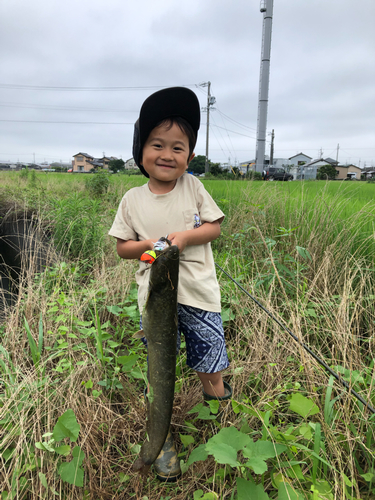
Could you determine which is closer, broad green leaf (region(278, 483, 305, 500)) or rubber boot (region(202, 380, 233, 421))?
broad green leaf (region(278, 483, 305, 500))

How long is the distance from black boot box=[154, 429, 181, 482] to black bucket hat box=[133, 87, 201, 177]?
1.70m

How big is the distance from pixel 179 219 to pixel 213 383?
983 mm

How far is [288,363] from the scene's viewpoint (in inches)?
90.7

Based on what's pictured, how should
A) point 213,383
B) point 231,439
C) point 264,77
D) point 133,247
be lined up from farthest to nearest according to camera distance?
point 264,77 → point 213,383 → point 133,247 → point 231,439

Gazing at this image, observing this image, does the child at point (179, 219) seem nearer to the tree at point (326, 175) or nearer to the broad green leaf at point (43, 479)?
the broad green leaf at point (43, 479)

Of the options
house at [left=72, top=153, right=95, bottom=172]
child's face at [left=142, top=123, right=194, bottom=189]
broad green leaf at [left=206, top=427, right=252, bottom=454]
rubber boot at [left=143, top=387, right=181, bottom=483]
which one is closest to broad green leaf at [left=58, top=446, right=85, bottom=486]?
rubber boot at [left=143, top=387, right=181, bottom=483]

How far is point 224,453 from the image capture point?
1209 millimetres

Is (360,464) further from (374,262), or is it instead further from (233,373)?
(374,262)

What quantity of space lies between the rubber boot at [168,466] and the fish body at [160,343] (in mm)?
200

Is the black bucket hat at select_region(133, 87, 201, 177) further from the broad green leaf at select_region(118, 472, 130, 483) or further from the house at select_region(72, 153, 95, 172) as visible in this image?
the house at select_region(72, 153, 95, 172)

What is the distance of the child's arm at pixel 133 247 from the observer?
1.53m

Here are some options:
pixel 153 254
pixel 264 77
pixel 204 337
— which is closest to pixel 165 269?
pixel 153 254

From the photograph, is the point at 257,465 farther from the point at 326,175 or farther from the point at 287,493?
the point at 326,175

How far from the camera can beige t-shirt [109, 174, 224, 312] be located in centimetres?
161
